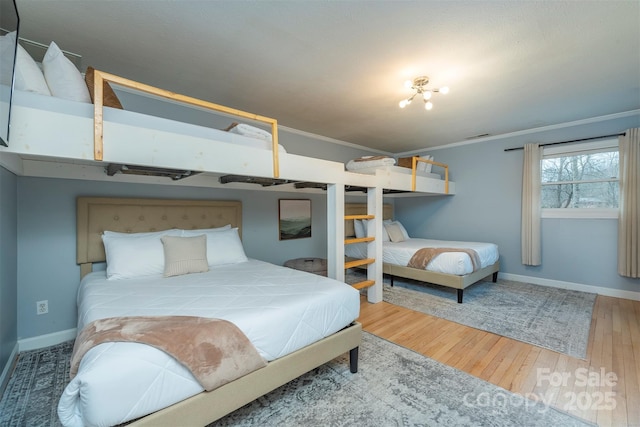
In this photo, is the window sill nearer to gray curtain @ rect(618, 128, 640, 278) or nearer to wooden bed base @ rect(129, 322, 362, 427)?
gray curtain @ rect(618, 128, 640, 278)

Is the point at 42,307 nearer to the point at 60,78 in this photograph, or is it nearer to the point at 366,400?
the point at 60,78

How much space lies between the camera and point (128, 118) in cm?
154

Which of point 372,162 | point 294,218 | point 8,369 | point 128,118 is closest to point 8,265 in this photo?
point 8,369

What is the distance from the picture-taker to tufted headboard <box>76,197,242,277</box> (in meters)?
2.34

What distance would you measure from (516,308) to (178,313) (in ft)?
11.4

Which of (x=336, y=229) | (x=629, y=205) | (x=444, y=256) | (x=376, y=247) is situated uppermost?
(x=629, y=205)

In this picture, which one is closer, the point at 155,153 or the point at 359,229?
the point at 155,153

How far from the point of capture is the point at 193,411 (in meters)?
1.12

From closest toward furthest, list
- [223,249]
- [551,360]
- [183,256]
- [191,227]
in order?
[551,360] < [183,256] < [223,249] < [191,227]

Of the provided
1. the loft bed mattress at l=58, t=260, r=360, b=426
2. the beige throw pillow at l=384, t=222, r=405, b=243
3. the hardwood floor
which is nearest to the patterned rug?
the loft bed mattress at l=58, t=260, r=360, b=426

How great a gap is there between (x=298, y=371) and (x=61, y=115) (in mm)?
1837

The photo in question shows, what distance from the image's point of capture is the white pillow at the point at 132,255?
2102 mm

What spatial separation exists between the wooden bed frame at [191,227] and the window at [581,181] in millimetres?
3875

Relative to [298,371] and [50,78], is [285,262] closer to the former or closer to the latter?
[298,371]
